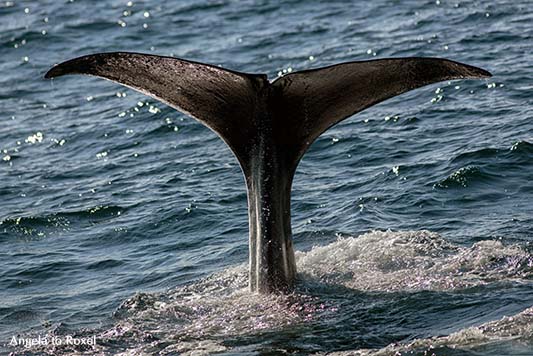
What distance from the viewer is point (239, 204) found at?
493 inches

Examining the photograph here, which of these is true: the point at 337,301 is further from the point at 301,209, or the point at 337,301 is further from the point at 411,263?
the point at 301,209

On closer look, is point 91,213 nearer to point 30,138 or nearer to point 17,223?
point 17,223

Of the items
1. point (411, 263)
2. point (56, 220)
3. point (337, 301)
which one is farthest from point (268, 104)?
point (56, 220)

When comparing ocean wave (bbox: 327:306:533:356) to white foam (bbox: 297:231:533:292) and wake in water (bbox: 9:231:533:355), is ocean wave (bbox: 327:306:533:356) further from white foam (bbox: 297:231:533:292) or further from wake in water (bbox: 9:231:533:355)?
white foam (bbox: 297:231:533:292)

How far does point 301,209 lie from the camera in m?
12.1

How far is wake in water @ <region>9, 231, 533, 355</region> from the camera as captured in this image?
793 centimetres

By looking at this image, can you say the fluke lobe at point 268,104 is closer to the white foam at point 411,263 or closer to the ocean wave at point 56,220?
the white foam at point 411,263

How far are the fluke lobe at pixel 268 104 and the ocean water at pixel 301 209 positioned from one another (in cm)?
50

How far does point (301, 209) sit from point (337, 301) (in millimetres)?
3538

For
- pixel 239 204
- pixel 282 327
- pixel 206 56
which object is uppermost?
pixel 206 56

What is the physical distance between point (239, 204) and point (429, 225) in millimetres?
2516

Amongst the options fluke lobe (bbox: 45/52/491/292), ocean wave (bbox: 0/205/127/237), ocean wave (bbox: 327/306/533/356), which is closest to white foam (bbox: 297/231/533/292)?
fluke lobe (bbox: 45/52/491/292)

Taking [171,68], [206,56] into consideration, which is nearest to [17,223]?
[171,68]

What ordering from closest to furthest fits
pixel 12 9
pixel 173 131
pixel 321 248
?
1. pixel 321 248
2. pixel 173 131
3. pixel 12 9
